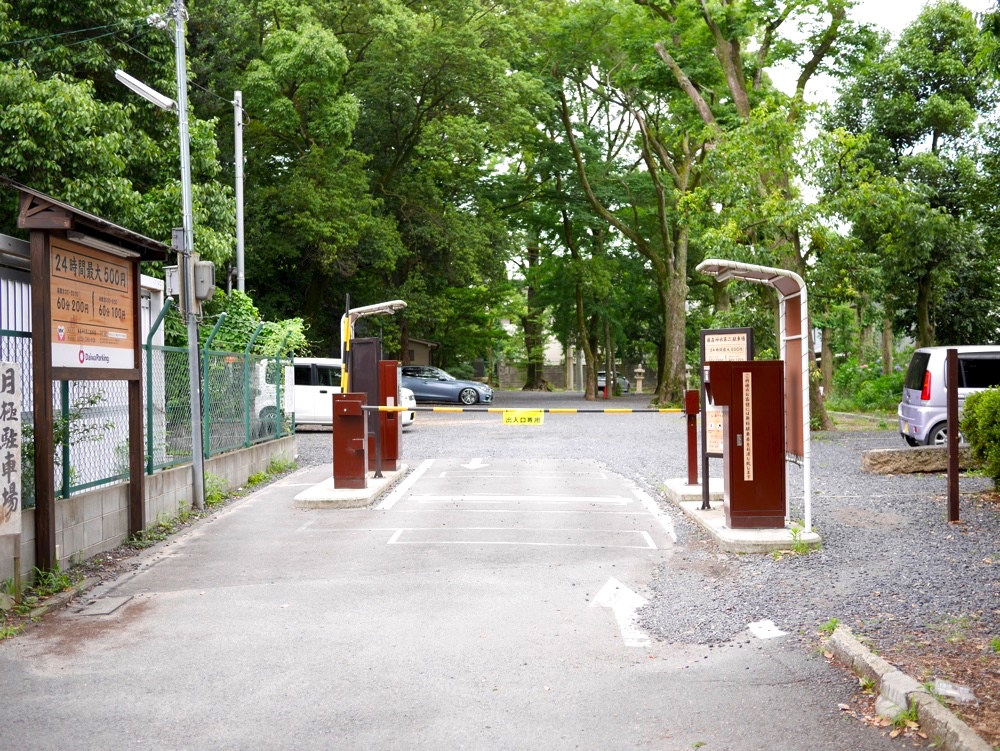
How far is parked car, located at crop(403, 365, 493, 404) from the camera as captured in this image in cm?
3562

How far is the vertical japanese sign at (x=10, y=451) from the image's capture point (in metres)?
6.52

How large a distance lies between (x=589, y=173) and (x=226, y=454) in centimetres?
2776

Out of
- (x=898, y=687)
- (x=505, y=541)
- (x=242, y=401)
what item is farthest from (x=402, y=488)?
(x=898, y=687)

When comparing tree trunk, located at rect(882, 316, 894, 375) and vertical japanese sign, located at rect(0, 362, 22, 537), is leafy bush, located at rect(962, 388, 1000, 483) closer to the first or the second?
vertical japanese sign, located at rect(0, 362, 22, 537)

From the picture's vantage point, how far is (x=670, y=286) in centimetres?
3569

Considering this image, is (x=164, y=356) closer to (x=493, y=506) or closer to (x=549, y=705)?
(x=493, y=506)

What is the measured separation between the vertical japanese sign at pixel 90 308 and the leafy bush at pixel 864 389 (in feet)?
72.5

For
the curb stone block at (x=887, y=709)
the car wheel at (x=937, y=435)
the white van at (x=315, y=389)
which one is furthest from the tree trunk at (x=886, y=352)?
the curb stone block at (x=887, y=709)

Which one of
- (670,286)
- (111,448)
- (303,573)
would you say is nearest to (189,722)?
(303,573)

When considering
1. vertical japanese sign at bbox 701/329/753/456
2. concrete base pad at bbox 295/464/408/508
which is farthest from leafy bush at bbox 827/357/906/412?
concrete base pad at bbox 295/464/408/508

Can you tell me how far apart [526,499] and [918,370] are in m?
7.82

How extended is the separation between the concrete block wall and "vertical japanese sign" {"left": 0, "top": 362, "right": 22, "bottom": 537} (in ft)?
1.83

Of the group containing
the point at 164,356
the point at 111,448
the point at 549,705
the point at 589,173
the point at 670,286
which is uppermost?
the point at 589,173

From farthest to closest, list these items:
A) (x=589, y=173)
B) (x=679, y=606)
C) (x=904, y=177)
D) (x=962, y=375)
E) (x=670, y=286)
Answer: (x=589, y=173) → (x=670, y=286) → (x=904, y=177) → (x=962, y=375) → (x=679, y=606)
